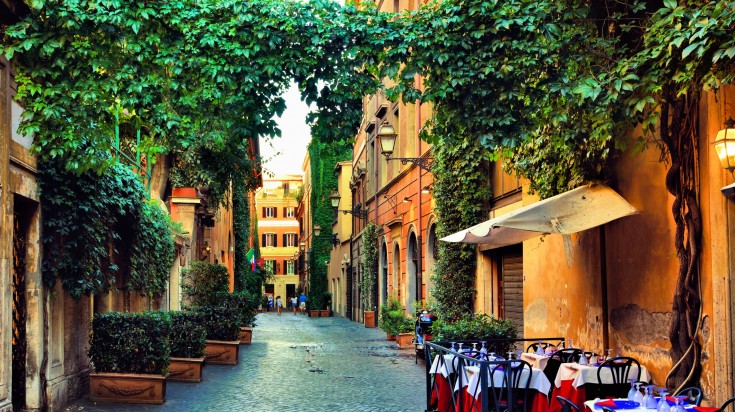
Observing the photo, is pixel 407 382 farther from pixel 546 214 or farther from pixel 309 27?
pixel 309 27

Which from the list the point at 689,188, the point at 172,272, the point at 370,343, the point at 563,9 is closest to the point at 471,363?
the point at 689,188

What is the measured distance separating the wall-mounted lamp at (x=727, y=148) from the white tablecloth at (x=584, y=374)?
7.66ft

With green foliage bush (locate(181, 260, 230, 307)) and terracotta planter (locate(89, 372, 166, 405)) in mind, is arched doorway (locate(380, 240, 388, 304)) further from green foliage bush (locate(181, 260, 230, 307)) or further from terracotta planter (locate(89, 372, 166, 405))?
terracotta planter (locate(89, 372, 166, 405))

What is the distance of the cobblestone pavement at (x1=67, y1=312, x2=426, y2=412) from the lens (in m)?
11.4

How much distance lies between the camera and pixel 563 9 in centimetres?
795

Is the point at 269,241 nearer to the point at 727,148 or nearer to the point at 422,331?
the point at 422,331

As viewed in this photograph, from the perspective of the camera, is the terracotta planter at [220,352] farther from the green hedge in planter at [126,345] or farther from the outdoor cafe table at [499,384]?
the outdoor cafe table at [499,384]

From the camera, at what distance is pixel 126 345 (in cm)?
1170

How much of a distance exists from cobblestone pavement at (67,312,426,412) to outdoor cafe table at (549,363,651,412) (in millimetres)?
2780

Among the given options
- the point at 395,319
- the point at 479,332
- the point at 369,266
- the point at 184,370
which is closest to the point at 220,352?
the point at 184,370

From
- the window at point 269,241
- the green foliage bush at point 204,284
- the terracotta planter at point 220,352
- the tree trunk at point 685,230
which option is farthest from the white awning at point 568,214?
the window at point 269,241

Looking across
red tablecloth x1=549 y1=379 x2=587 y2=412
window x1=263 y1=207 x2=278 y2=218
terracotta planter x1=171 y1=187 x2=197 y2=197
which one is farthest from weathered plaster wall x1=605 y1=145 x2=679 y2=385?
window x1=263 y1=207 x2=278 y2=218

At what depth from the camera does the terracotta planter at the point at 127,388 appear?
37.5 ft

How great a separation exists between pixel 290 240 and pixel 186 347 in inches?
3078
